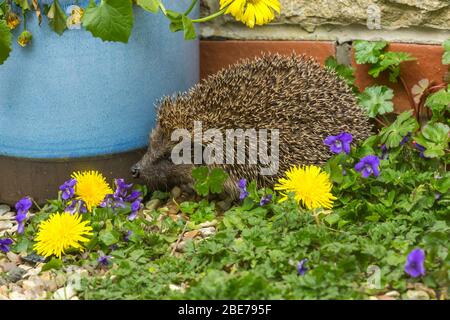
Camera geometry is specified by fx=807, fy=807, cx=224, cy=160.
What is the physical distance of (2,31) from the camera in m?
2.86

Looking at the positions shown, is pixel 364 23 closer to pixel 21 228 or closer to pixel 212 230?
pixel 212 230

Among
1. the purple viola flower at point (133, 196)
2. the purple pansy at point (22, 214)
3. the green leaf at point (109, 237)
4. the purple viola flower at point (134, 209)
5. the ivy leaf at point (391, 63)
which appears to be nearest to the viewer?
the green leaf at point (109, 237)

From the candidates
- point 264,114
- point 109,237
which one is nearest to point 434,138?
point 264,114

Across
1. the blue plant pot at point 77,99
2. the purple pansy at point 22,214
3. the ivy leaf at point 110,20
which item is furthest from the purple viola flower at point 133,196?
the ivy leaf at point 110,20

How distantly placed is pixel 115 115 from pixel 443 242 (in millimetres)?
1368

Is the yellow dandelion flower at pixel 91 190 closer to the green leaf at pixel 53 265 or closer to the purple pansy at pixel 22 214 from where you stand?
the purple pansy at pixel 22 214

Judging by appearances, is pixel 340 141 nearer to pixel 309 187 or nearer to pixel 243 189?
pixel 309 187

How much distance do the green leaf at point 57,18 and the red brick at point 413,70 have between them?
136 centimetres

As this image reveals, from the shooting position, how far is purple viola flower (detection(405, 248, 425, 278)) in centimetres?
223

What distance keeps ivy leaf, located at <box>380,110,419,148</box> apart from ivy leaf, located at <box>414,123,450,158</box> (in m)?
0.05

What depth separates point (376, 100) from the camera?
11.6 feet

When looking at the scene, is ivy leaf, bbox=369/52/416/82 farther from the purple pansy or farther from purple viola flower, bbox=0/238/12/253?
purple viola flower, bbox=0/238/12/253

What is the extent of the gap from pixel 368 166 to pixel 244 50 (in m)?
1.10

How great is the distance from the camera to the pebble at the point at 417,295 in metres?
2.28
